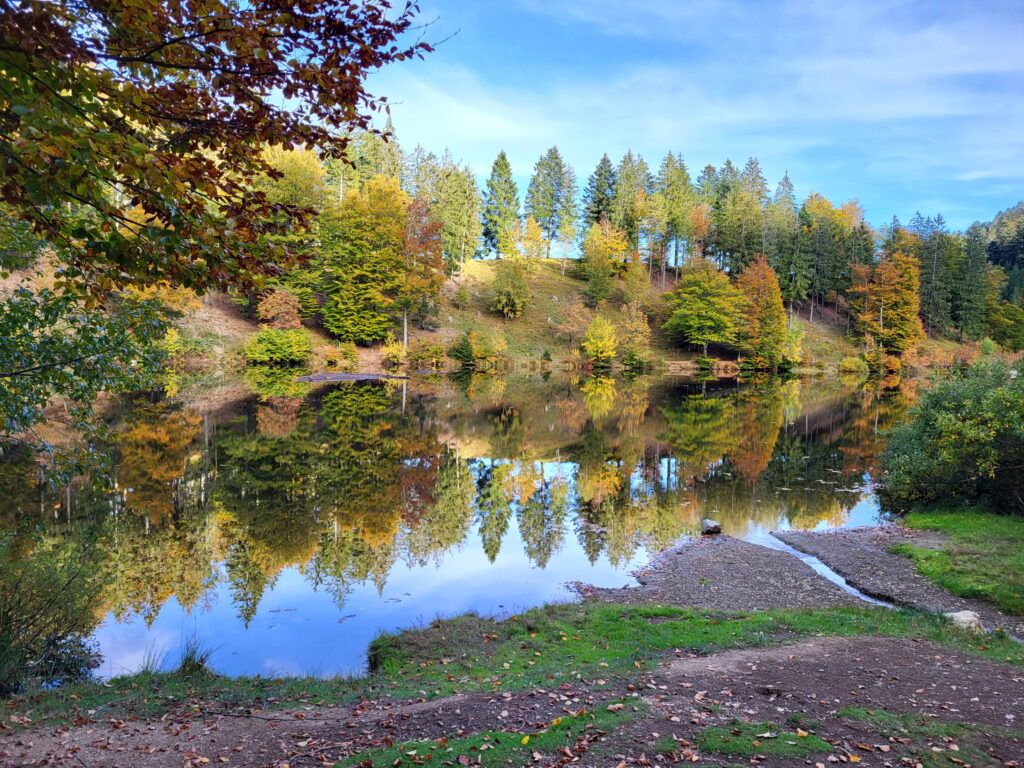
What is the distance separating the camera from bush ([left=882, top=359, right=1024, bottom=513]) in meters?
15.1

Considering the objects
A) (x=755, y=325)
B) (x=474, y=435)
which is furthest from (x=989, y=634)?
(x=755, y=325)

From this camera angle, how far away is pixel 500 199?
87375mm

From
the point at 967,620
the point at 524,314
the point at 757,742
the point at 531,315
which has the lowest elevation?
the point at 967,620

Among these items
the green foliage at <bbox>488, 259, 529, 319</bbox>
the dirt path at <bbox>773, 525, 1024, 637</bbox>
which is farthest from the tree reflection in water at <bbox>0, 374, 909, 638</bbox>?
the green foliage at <bbox>488, 259, 529, 319</bbox>

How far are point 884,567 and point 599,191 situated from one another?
88029 mm

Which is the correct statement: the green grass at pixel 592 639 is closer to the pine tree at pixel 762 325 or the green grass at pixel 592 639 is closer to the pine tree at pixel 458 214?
the pine tree at pixel 762 325

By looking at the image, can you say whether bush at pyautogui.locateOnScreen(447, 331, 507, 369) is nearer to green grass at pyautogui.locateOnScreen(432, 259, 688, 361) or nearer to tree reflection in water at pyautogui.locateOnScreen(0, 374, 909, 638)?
green grass at pyautogui.locateOnScreen(432, 259, 688, 361)

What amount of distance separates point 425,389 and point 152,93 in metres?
39.3

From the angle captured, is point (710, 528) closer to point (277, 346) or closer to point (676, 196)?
point (277, 346)

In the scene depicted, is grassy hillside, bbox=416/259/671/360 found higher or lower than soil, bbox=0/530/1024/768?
higher

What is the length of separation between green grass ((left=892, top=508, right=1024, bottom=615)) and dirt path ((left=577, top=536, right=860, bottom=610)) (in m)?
2.44

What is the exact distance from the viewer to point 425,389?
4338cm

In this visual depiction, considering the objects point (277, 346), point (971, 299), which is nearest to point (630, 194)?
point (971, 299)

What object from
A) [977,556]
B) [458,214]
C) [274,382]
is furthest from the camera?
[458,214]
